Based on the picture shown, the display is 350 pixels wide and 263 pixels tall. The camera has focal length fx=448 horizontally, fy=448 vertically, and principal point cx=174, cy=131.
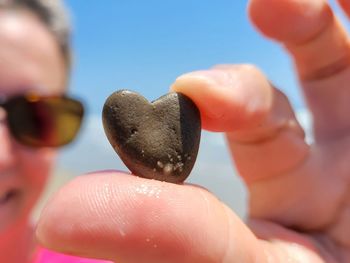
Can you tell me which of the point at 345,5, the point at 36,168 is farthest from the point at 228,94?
the point at 36,168

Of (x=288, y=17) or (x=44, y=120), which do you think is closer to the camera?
(x=288, y=17)

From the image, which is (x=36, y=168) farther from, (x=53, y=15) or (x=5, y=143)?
(x=53, y=15)

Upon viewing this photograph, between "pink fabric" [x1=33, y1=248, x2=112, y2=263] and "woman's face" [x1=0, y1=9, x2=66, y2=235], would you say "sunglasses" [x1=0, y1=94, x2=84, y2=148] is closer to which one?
"woman's face" [x1=0, y1=9, x2=66, y2=235]

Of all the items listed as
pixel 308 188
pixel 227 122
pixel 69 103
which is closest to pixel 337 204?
pixel 308 188

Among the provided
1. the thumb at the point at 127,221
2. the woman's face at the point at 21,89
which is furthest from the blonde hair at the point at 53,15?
the thumb at the point at 127,221

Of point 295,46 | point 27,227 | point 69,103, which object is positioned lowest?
point 27,227

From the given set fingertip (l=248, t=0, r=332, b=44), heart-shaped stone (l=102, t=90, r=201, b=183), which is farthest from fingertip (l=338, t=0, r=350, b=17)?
heart-shaped stone (l=102, t=90, r=201, b=183)

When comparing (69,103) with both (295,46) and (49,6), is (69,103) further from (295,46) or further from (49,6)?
(295,46)
